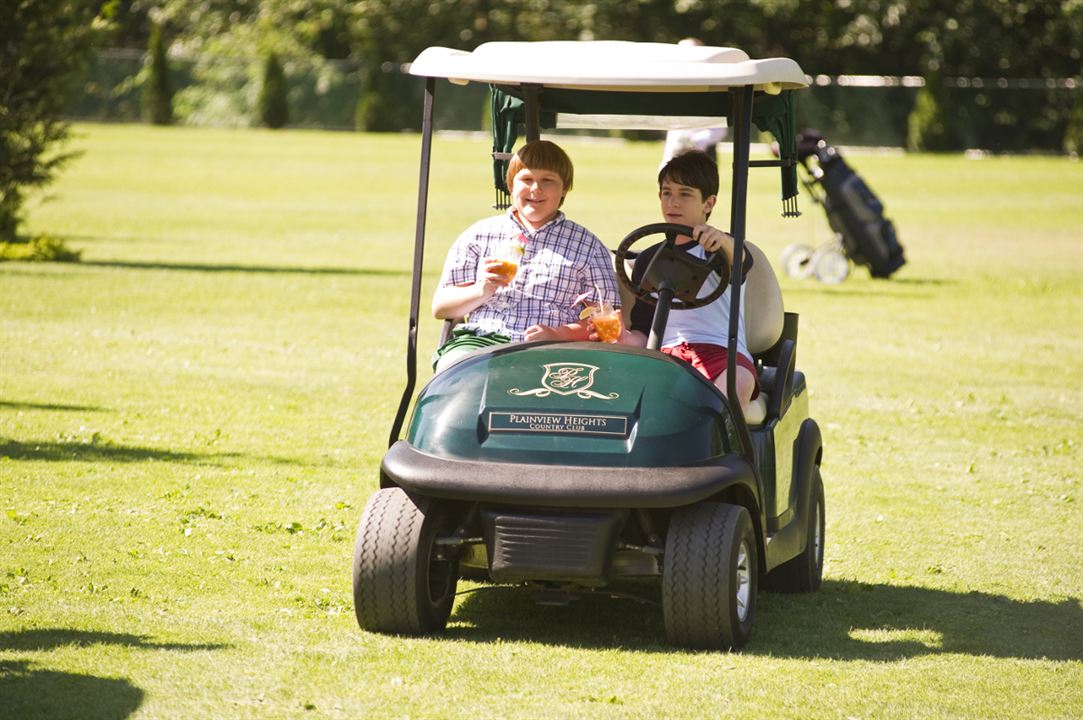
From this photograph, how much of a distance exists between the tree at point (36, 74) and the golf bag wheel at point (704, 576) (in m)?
12.9

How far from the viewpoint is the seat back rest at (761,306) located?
588 cm

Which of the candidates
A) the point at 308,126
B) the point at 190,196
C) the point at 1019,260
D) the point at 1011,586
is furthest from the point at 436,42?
the point at 1011,586

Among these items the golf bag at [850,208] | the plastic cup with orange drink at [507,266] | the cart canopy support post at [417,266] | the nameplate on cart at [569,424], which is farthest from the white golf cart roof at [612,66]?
the golf bag at [850,208]

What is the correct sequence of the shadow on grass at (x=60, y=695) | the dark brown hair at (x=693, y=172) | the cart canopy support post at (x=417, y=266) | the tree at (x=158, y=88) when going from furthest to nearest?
the tree at (x=158, y=88)
the dark brown hair at (x=693, y=172)
the cart canopy support post at (x=417, y=266)
the shadow on grass at (x=60, y=695)

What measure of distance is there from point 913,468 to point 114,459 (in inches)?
152

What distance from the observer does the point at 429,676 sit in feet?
15.6

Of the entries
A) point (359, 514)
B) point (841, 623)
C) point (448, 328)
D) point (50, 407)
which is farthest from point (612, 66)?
point (50, 407)

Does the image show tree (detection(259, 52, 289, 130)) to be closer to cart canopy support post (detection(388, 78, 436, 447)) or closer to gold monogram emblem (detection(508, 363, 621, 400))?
cart canopy support post (detection(388, 78, 436, 447))

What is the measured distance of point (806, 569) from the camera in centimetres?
611

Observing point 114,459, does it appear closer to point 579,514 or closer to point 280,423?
point 280,423

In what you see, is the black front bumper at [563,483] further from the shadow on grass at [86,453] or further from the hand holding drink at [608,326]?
the shadow on grass at [86,453]

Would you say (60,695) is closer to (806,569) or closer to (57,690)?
(57,690)

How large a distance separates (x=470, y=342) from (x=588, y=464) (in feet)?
2.85

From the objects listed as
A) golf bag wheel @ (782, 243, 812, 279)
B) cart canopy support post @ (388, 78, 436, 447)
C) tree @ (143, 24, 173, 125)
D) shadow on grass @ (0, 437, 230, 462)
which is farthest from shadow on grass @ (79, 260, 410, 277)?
tree @ (143, 24, 173, 125)
